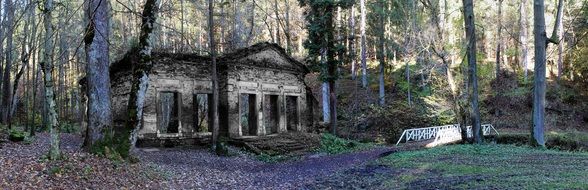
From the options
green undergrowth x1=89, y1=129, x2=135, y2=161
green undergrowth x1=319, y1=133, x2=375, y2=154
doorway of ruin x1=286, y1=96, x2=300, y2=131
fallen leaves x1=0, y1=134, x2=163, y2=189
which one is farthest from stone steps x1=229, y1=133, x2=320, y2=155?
fallen leaves x1=0, y1=134, x2=163, y2=189

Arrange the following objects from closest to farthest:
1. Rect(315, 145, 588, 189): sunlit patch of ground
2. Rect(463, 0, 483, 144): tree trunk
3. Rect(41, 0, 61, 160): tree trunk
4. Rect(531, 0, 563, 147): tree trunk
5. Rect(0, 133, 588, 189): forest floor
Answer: Rect(315, 145, 588, 189): sunlit patch of ground < Rect(0, 133, 588, 189): forest floor < Rect(41, 0, 61, 160): tree trunk < Rect(531, 0, 563, 147): tree trunk < Rect(463, 0, 483, 144): tree trunk

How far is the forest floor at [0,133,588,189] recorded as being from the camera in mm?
7418

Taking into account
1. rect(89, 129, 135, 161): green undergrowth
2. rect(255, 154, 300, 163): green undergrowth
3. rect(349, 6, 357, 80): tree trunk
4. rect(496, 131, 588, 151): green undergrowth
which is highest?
rect(349, 6, 357, 80): tree trunk

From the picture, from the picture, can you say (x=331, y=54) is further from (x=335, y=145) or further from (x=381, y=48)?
(x=381, y=48)

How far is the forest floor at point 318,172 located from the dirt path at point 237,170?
25mm

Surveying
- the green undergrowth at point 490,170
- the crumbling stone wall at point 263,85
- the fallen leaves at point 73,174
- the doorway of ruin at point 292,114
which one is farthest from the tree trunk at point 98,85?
the doorway of ruin at point 292,114

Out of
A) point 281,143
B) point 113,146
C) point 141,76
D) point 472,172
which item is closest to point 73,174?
point 113,146

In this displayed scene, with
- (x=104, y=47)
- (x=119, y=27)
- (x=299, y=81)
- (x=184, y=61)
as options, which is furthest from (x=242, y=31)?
(x=104, y=47)

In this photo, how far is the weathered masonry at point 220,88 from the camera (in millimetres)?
18047

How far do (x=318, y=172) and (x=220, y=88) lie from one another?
28.7 feet

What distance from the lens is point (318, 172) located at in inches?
492

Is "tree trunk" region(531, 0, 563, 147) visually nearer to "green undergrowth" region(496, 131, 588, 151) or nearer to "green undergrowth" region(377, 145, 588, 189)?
"green undergrowth" region(377, 145, 588, 189)

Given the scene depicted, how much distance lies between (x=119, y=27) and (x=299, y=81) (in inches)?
765

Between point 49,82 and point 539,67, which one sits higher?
point 539,67
